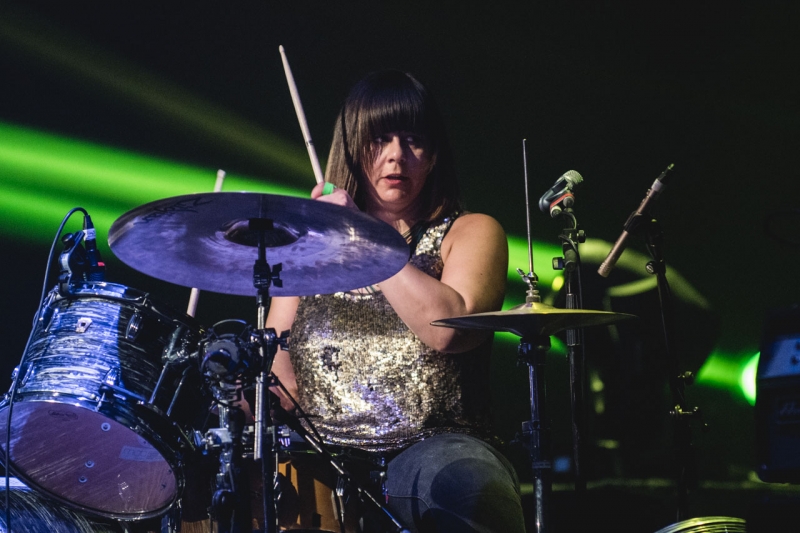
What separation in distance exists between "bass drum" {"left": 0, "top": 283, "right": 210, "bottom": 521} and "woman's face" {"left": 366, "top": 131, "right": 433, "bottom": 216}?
0.64m

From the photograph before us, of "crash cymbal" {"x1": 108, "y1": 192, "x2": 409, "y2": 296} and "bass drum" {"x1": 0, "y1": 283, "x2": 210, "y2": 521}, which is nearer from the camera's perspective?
"crash cymbal" {"x1": 108, "y1": 192, "x2": 409, "y2": 296}

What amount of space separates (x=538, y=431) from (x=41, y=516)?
3.38 feet

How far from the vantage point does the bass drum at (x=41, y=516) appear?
1.54m

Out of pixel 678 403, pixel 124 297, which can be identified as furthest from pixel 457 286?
pixel 678 403

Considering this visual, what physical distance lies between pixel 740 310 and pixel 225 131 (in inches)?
78.5

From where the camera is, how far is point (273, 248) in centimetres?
144

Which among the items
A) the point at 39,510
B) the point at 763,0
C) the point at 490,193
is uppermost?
the point at 763,0

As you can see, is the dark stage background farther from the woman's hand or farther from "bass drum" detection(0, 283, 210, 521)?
the woman's hand

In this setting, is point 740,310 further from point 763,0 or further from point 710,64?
point 763,0

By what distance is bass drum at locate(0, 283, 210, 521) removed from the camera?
1392 mm

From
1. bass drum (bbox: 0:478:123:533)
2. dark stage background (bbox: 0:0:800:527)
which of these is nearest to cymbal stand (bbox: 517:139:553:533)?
bass drum (bbox: 0:478:123:533)

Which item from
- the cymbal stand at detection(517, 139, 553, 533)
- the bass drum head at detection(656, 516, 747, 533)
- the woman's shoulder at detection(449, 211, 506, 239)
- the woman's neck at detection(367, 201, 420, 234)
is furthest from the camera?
the woman's neck at detection(367, 201, 420, 234)

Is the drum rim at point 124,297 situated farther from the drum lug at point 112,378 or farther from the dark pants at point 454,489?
the dark pants at point 454,489

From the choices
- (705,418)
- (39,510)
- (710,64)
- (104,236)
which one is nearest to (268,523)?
(39,510)
